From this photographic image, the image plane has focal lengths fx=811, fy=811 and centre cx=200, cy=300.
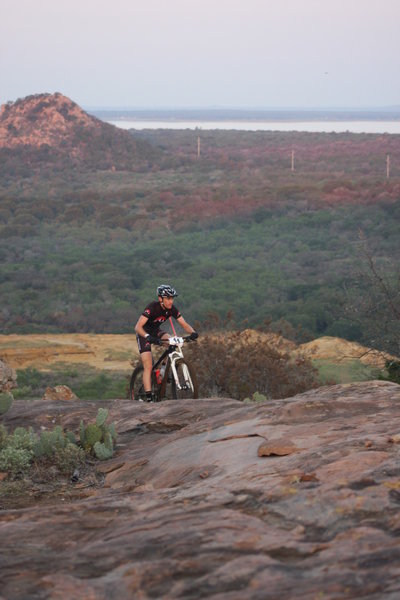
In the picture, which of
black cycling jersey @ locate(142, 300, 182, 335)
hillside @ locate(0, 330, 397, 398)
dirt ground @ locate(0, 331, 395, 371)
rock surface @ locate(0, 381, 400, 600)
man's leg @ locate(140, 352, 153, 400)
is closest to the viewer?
rock surface @ locate(0, 381, 400, 600)

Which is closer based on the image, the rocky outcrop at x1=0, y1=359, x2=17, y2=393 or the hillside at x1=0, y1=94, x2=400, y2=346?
the rocky outcrop at x1=0, y1=359, x2=17, y2=393

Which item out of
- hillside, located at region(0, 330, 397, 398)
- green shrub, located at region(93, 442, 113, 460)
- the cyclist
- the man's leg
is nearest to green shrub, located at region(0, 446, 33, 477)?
green shrub, located at region(93, 442, 113, 460)

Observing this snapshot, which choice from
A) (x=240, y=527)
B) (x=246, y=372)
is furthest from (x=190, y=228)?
(x=240, y=527)

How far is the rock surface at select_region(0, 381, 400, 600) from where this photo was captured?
349 centimetres

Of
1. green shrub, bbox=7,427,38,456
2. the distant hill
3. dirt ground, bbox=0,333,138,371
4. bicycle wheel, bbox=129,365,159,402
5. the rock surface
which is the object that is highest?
the distant hill

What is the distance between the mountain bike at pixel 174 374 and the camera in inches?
368

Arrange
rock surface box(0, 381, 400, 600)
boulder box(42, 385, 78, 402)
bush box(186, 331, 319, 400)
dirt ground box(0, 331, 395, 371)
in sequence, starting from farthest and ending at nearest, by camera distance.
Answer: dirt ground box(0, 331, 395, 371)
bush box(186, 331, 319, 400)
boulder box(42, 385, 78, 402)
rock surface box(0, 381, 400, 600)

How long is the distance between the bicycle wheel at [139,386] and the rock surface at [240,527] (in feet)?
11.0

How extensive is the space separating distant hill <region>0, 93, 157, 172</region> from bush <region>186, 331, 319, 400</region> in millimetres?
62347

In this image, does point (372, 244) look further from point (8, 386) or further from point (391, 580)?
point (391, 580)

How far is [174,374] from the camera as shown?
9445 mm

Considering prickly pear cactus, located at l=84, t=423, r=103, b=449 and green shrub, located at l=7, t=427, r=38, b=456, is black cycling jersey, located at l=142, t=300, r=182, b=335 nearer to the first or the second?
prickly pear cactus, located at l=84, t=423, r=103, b=449

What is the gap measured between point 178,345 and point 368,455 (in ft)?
15.0

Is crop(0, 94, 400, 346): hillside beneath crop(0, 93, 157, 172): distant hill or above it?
beneath
